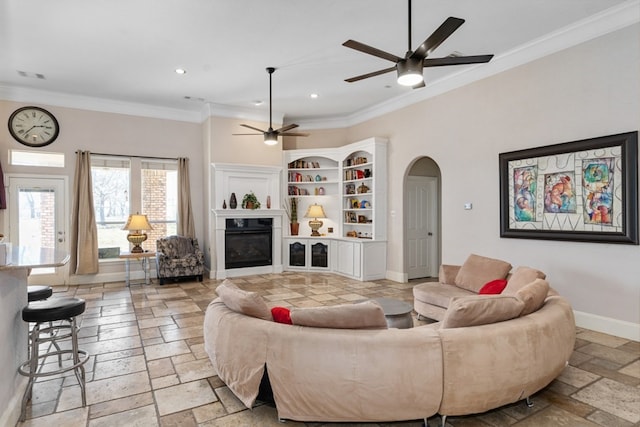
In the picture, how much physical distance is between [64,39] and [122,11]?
128cm

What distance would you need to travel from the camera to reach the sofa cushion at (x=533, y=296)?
2691 millimetres

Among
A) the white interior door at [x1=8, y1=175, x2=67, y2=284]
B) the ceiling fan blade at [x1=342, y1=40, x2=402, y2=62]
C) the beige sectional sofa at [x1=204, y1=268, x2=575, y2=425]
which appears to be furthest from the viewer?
the white interior door at [x1=8, y1=175, x2=67, y2=284]

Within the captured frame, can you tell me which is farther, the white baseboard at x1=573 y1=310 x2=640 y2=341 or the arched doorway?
the arched doorway

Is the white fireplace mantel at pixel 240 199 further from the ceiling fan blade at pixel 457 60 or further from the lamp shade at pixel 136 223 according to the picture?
the ceiling fan blade at pixel 457 60

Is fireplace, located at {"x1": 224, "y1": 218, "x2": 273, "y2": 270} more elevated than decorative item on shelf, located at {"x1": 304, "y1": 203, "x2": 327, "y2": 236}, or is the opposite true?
decorative item on shelf, located at {"x1": 304, "y1": 203, "x2": 327, "y2": 236}

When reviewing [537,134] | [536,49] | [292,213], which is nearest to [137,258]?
[292,213]

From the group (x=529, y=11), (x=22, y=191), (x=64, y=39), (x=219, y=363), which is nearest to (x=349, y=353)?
(x=219, y=363)

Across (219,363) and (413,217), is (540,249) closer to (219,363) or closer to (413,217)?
(413,217)

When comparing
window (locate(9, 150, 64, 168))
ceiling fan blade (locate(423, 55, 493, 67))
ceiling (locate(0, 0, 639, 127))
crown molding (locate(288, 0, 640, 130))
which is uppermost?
ceiling (locate(0, 0, 639, 127))

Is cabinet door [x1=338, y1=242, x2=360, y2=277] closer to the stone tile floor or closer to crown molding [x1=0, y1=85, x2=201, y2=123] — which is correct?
the stone tile floor

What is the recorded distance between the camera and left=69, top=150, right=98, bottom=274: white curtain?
21.9ft

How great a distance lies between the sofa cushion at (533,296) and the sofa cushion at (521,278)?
0.57 meters

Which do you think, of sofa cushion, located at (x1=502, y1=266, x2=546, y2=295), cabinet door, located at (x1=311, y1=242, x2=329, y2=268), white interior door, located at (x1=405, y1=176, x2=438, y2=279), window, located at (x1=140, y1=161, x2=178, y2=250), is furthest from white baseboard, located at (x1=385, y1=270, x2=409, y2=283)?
window, located at (x1=140, y1=161, x2=178, y2=250)

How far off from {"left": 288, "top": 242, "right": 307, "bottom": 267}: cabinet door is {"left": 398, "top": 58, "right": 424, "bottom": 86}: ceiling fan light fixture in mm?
5256
